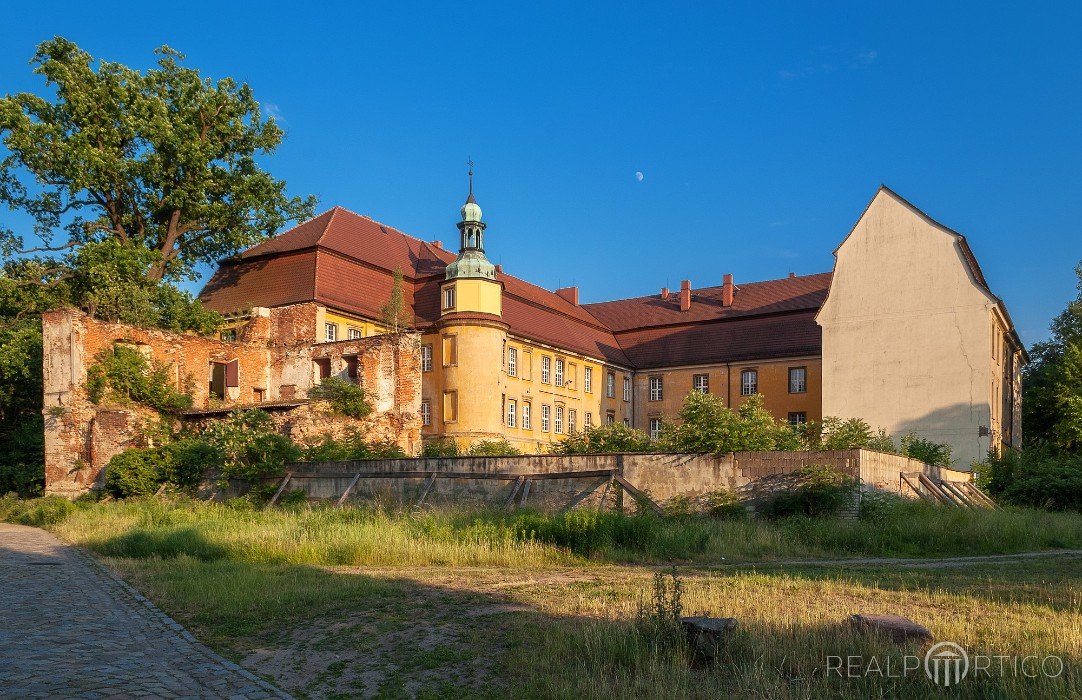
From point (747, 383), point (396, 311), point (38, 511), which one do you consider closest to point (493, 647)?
point (38, 511)

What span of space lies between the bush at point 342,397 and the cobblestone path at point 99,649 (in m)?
19.0

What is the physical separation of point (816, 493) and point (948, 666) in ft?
44.0

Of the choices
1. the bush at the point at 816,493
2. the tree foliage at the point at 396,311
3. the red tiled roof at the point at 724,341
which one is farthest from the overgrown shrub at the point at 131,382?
the red tiled roof at the point at 724,341

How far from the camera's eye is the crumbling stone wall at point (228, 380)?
3216 centimetres

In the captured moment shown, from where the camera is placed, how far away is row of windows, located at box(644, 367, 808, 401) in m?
48.3

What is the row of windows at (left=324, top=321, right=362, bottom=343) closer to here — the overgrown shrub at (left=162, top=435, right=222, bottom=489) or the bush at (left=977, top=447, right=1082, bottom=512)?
the overgrown shrub at (left=162, top=435, right=222, bottom=489)

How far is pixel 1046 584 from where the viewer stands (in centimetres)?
1229

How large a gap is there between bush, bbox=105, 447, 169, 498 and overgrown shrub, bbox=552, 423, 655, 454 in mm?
13721

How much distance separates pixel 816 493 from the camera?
20.4 meters

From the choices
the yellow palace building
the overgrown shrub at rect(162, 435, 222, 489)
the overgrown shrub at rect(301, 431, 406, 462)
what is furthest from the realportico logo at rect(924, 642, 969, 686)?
the yellow palace building

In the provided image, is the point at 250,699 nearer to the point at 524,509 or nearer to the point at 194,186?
the point at 524,509

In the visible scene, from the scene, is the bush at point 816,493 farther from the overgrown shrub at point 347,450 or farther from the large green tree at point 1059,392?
the large green tree at point 1059,392

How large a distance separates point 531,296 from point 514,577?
3828 cm

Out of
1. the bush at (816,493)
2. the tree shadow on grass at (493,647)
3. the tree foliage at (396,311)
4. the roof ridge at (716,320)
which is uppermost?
the roof ridge at (716,320)
